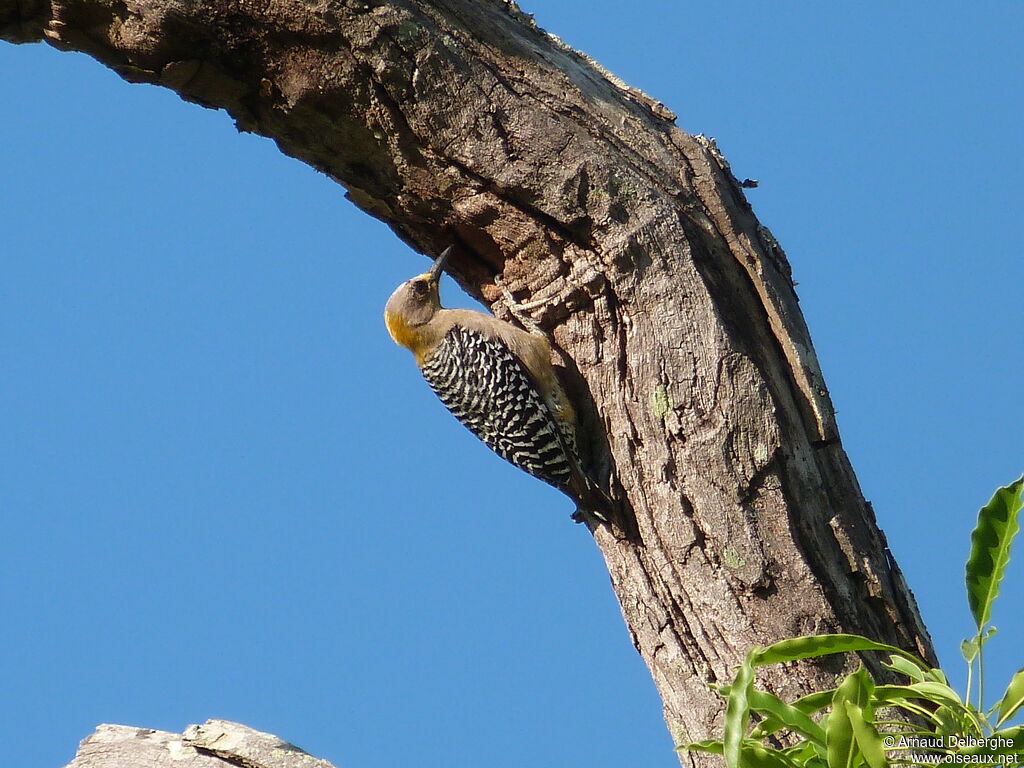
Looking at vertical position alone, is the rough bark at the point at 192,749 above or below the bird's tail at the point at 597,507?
below

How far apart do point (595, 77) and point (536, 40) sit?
302mm

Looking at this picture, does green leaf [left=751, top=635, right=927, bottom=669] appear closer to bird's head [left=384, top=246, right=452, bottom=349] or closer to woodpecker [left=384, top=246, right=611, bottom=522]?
woodpecker [left=384, top=246, right=611, bottom=522]

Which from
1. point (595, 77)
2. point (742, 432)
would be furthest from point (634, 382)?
point (595, 77)

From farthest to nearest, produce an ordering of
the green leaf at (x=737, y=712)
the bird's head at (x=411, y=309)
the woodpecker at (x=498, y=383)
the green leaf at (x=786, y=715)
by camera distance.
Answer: the bird's head at (x=411, y=309) < the woodpecker at (x=498, y=383) < the green leaf at (x=786, y=715) < the green leaf at (x=737, y=712)

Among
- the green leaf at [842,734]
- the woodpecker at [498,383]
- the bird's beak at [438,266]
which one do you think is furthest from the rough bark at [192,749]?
the bird's beak at [438,266]

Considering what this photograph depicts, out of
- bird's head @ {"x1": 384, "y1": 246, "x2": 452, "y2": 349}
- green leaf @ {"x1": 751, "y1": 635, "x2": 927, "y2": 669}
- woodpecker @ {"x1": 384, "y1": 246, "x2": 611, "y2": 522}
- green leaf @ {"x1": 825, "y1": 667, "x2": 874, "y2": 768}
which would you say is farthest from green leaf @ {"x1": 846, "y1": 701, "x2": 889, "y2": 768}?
bird's head @ {"x1": 384, "y1": 246, "x2": 452, "y2": 349}

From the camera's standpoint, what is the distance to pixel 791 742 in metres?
4.09

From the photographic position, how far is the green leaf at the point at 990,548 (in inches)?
112

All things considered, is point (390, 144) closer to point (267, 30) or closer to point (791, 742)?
point (267, 30)

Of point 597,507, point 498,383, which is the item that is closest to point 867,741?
point 597,507

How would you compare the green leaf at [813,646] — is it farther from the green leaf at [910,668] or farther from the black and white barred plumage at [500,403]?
the black and white barred plumage at [500,403]

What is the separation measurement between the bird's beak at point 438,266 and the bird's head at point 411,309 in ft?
1.32

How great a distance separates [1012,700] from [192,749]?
8.43ft

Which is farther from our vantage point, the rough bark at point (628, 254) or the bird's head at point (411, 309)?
the bird's head at point (411, 309)
